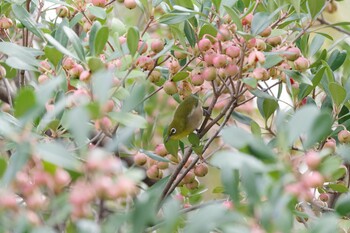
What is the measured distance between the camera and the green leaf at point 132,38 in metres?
1.11

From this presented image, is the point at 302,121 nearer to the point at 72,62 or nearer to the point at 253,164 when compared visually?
the point at 253,164

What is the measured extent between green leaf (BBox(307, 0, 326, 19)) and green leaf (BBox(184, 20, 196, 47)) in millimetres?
201

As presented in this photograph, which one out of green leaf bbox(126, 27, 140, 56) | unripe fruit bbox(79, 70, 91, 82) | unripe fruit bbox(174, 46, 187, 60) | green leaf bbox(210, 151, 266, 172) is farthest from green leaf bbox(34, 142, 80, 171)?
unripe fruit bbox(174, 46, 187, 60)

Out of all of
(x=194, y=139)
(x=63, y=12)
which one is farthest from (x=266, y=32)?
(x=63, y=12)

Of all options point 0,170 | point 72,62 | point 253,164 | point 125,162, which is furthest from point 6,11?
point 253,164

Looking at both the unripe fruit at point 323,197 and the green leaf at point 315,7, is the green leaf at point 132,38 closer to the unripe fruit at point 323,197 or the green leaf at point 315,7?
the green leaf at point 315,7

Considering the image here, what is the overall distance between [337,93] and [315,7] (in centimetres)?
15

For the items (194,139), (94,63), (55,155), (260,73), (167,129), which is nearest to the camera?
(55,155)

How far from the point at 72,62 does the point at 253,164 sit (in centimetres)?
62

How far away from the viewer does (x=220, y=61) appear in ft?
3.90

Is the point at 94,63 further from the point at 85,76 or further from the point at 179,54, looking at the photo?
the point at 179,54

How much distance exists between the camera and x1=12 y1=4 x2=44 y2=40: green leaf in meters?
1.34

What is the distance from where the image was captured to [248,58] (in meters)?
1.18

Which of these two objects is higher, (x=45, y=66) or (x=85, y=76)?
(x=85, y=76)
